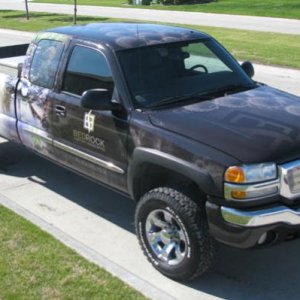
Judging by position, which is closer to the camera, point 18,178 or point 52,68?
point 52,68

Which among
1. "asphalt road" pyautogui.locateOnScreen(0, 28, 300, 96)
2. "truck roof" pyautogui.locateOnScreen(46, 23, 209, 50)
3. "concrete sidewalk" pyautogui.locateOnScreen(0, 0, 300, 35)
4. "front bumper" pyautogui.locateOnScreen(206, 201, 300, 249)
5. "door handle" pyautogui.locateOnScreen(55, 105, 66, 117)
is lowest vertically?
"concrete sidewalk" pyautogui.locateOnScreen(0, 0, 300, 35)

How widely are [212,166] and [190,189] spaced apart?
40 centimetres

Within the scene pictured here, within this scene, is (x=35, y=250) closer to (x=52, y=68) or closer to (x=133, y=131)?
(x=133, y=131)

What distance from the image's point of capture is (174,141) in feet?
13.8

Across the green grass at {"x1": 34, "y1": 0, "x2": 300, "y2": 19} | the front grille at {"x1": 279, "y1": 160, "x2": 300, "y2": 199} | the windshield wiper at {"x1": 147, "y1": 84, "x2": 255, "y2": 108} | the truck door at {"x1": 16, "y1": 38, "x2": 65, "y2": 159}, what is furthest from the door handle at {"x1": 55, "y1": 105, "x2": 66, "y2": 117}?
the green grass at {"x1": 34, "y1": 0, "x2": 300, "y2": 19}

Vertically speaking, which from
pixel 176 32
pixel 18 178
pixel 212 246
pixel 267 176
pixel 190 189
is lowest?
pixel 18 178

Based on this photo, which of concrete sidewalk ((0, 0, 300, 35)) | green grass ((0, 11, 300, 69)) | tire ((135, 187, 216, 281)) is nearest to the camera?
tire ((135, 187, 216, 281))

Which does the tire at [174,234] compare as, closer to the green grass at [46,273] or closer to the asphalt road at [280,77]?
the green grass at [46,273]

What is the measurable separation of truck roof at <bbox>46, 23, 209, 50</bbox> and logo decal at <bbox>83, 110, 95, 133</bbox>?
0.64 m

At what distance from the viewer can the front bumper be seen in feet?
12.6

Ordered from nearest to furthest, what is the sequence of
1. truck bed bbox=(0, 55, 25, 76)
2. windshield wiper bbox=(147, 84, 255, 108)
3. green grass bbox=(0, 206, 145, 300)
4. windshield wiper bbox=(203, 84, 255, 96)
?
green grass bbox=(0, 206, 145, 300) < windshield wiper bbox=(147, 84, 255, 108) < windshield wiper bbox=(203, 84, 255, 96) < truck bed bbox=(0, 55, 25, 76)

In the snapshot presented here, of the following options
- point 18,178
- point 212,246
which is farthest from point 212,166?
point 18,178

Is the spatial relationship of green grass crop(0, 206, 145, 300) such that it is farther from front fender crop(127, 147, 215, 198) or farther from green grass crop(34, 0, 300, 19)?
green grass crop(34, 0, 300, 19)

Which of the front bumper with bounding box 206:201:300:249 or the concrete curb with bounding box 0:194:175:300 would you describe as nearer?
the front bumper with bounding box 206:201:300:249
